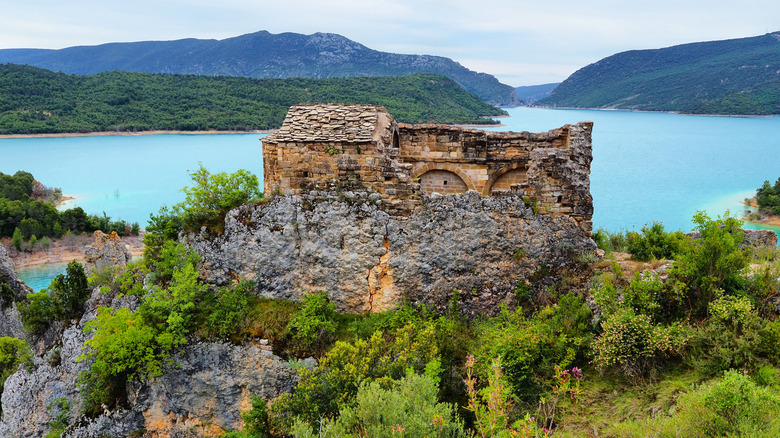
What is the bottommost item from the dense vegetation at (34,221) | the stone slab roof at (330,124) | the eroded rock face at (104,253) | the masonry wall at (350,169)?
the dense vegetation at (34,221)

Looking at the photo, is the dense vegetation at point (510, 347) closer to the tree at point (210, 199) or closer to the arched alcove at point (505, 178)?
the tree at point (210, 199)

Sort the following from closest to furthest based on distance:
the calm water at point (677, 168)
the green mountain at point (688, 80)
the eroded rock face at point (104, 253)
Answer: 1. the eroded rock face at point (104, 253)
2. the calm water at point (677, 168)
3. the green mountain at point (688, 80)

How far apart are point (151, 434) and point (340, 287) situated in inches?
183

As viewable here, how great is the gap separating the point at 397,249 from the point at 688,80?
134 meters

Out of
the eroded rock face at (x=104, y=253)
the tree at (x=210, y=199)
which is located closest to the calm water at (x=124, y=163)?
the eroded rock face at (x=104, y=253)

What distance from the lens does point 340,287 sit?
9672mm

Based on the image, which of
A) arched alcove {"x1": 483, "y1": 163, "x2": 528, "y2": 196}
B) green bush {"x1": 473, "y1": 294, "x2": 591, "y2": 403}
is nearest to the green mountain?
arched alcove {"x1": 483, "y1": 163, "x2": 528, "y2": 196}

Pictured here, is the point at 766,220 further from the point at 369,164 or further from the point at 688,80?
the point at 688,80

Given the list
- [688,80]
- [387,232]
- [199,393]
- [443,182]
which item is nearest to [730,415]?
[387,232]

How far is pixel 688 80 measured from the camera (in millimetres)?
115750

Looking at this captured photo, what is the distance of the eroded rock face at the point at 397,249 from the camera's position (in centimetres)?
947

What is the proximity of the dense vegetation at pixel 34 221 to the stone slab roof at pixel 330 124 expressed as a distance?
2847 cm

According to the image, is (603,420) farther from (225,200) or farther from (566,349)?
(225,200)

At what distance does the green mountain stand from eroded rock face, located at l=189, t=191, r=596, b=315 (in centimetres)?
10818
